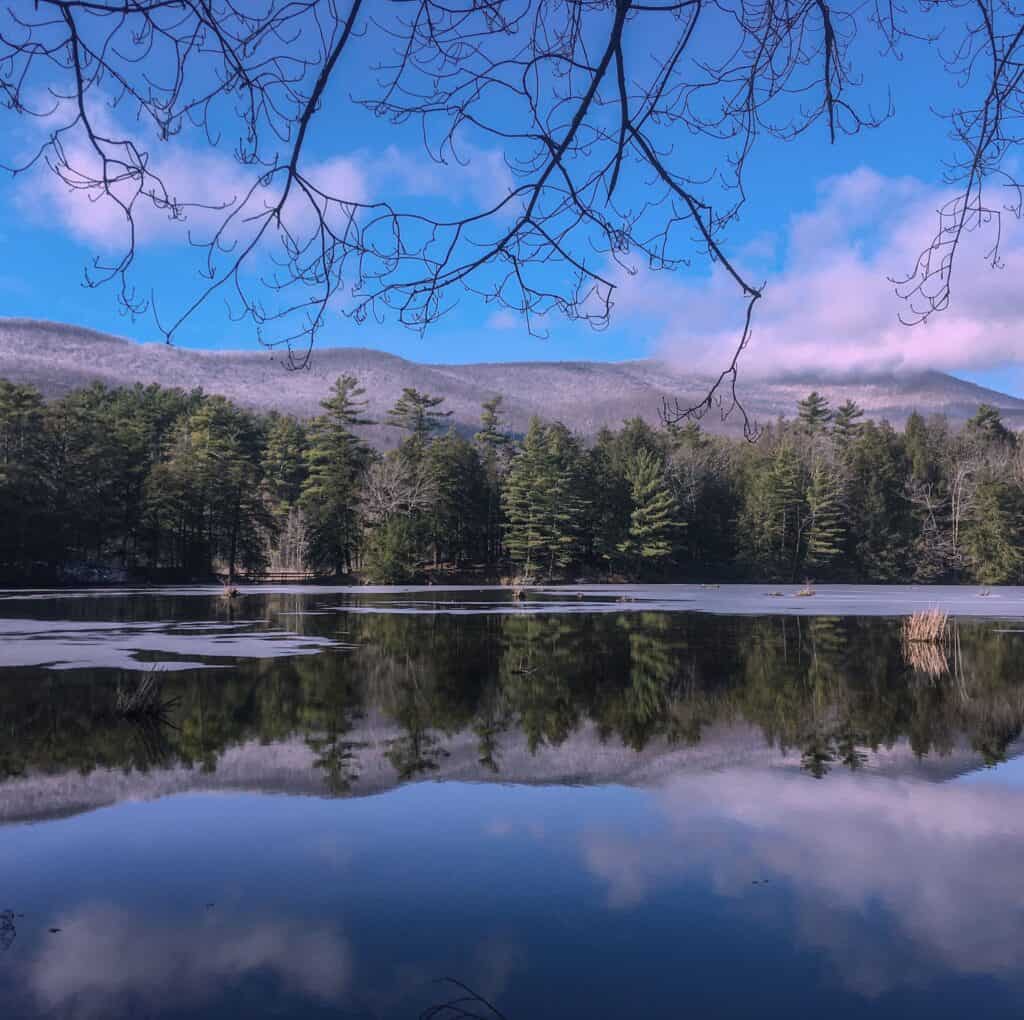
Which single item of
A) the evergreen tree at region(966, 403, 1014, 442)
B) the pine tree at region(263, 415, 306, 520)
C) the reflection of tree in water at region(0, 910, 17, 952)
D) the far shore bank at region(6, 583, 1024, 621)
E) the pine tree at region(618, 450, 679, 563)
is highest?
the evergreen tree at region(966, 403, 1014, 442)

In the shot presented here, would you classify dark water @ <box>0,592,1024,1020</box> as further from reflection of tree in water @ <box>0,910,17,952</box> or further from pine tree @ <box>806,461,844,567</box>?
pine tree @ <box>806,461,844,567</box>

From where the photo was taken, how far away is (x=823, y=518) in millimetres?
52750

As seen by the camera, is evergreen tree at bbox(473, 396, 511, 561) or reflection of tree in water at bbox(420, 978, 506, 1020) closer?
reflection of tree in water at bbox(420, 978, 506, 1020)

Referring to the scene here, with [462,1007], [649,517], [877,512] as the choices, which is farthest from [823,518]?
[462,1007]

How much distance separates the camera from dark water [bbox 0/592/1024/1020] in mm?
4008

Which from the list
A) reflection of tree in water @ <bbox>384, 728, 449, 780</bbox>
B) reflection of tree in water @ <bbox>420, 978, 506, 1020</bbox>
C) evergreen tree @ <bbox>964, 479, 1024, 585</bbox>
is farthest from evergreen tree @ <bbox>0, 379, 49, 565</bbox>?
evergreen tree @ <bbox>964, 479, 1024, 585</bbox>

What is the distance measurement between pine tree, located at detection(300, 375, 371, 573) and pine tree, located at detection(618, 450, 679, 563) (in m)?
13.8

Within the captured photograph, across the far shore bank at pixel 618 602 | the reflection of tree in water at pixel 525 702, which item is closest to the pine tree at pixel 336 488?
the far shore bank at pixel 618 602

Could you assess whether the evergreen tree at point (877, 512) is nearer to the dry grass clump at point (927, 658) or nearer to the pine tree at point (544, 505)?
the pine tree at point (544, 505)

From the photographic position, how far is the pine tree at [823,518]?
168 ft

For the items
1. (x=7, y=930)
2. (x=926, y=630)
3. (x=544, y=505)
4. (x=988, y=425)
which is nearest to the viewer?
(x=7, y=930)

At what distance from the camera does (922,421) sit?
63500mm

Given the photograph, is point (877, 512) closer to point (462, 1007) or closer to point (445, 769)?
point (445, 769)

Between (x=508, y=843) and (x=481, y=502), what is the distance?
46951 mm
